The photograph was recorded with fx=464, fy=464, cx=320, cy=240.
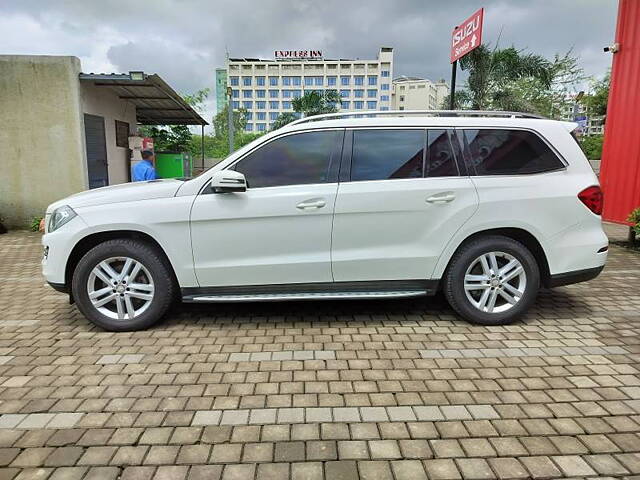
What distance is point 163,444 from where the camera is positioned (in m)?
2.48

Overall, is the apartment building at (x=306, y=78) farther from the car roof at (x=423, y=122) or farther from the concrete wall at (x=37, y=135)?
the car roof at (x=423, y=122)

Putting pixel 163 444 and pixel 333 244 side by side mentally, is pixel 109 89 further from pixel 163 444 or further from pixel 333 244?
pixel 163 444

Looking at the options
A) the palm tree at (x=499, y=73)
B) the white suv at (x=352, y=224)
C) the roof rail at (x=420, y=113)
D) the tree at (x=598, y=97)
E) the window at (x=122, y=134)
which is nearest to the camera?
the white suv at (x=352, y=224)

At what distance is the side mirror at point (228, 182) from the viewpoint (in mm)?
3830

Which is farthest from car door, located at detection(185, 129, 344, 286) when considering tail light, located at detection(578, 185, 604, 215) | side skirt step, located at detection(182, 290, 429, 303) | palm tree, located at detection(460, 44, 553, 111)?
palm tree, located at detection(460, 44, 553, 111)

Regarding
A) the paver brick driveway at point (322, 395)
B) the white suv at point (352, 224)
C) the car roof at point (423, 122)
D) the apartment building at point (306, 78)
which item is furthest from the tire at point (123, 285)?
the apartment building at point (306, 78)

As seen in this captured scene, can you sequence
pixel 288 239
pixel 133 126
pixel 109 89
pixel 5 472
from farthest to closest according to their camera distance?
pixel 133 126, pixel 109 89, pixel 288 239, pixel 5 472

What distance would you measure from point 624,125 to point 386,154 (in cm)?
598

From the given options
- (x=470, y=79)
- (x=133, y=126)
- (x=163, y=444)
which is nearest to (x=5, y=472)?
(x=163, y=444)

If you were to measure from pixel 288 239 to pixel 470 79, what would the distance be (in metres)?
17.3

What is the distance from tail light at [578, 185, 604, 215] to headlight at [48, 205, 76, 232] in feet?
14.4

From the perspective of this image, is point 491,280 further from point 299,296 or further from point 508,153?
point 299,296

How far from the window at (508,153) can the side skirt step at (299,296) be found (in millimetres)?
1281

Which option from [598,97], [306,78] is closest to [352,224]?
[598,97]
